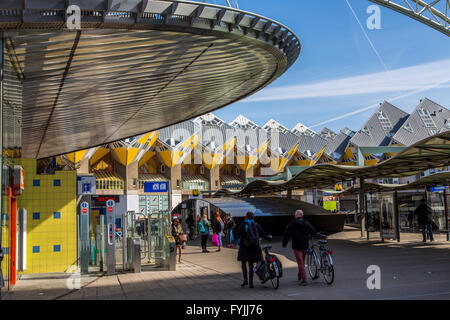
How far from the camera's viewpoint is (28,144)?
22.7 metres

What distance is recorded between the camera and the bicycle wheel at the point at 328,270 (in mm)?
10086

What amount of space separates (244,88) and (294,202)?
58.7 feet

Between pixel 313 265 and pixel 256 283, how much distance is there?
1.26 meters

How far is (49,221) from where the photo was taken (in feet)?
49.1

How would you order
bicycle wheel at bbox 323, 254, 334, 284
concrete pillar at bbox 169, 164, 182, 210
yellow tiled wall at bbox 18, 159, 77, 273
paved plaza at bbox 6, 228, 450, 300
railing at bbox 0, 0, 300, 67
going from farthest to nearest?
concrete pillar at bbox 169, 164, 182, 210 < yellow tiled wall at bbox 18, 159, 77, 273 < bicycle wheel at bbox 323, 254, 334, 284 < paved plaza at bbox 6, 228, 450, 300 < railing at bbox 0, 0, 300, 67

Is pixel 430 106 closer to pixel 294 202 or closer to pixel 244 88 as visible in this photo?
pixel 294 202

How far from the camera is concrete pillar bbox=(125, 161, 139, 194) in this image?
6159cm

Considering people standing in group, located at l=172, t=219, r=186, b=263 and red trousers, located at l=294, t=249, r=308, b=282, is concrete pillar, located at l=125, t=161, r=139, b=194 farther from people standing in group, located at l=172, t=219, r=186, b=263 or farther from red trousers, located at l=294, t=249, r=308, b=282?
red trousers, located at l=294, t=249, r=308, b=282

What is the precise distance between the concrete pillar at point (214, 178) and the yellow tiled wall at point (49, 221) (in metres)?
54.3

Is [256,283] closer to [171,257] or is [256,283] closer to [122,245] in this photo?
[171,257]

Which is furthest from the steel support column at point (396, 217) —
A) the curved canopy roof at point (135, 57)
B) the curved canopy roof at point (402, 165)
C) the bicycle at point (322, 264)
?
the bicycle at point (322, 264)

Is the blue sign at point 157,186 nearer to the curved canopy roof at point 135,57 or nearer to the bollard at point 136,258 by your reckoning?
the curved canopy roof at point 135,57

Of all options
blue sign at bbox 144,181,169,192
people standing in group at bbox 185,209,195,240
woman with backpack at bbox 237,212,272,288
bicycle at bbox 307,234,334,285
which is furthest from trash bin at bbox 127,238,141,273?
people standing in group at bbox 185,209,195,240

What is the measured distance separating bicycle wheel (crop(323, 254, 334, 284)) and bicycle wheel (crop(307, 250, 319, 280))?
43 centimetres
